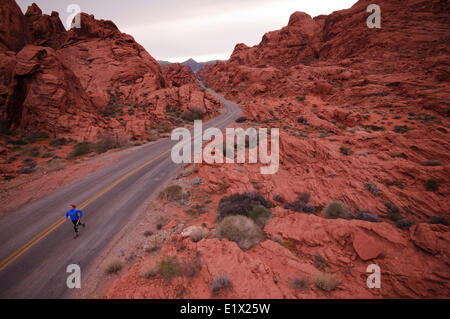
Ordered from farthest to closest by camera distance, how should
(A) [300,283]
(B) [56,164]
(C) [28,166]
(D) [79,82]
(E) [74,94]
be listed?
(D) [79,82], (E) [74,94], (B) [56,164], (C) [28,166], (A) [300,283]

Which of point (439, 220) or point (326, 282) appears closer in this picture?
point (326, 282)

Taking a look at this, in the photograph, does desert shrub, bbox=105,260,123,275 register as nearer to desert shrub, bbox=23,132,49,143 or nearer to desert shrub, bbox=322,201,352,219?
desert shrub, bbox=322,201,352,219

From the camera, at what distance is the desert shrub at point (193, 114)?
98.2 feet

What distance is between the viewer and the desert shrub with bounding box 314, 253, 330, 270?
458 cm

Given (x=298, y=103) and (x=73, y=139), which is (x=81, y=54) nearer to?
(x=73, y=139)

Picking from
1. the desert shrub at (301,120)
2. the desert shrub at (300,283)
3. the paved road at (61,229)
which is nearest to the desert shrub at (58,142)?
the paved road at (61,229)

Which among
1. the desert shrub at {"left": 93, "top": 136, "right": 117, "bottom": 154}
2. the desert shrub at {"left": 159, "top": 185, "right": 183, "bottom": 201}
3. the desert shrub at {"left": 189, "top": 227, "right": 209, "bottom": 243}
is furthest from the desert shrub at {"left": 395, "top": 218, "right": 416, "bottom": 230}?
the desert shrub at {"left": 93, "top": 136, "right": 117, "bottom": 154}

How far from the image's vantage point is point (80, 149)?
15461mm

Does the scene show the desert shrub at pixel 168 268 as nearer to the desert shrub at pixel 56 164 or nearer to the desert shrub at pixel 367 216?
the desert shrub at pixel 367 216

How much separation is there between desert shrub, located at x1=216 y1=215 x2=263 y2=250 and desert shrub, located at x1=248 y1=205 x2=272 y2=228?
44cm

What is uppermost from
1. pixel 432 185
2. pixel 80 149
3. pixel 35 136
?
pixel 35 136

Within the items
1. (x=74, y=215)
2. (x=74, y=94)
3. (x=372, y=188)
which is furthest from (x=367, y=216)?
(x=74, y=94)

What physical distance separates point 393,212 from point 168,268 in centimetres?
755

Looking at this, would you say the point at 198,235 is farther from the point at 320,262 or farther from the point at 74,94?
the point at 74,94
